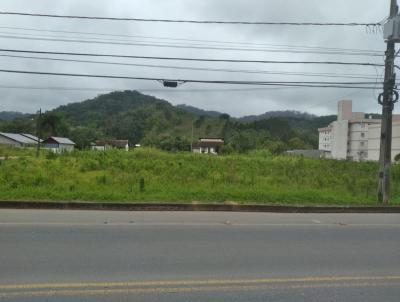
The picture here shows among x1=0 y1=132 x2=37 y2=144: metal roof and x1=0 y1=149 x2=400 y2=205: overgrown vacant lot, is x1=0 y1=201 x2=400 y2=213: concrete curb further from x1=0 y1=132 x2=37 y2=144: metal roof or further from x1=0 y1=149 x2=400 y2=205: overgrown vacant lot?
x1=0 y1=132 x2=37 y2=144: metal roof

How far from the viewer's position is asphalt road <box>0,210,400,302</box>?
16.4 feet

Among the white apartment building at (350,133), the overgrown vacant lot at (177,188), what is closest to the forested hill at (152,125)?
the white apartment building at (350,133)

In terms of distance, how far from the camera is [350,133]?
110 m

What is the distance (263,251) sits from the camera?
714 cm

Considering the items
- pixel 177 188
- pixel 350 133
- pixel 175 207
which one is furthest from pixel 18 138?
pixel 175 207

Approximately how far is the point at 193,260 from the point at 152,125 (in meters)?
129

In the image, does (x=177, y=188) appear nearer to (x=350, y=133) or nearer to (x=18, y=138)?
(x=18, y=138)

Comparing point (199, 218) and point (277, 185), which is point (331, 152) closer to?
point (277, 185)

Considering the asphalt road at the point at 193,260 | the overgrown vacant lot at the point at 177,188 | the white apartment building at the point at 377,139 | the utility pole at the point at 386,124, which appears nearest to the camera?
the asphalt road at the point at 193,260

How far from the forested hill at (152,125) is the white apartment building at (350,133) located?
13699 millimetres

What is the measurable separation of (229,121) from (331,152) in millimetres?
39772

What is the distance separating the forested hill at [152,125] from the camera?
353 ft

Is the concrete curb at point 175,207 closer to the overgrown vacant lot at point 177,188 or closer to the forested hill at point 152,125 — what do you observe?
the overgrown vacant lot at point 177,188

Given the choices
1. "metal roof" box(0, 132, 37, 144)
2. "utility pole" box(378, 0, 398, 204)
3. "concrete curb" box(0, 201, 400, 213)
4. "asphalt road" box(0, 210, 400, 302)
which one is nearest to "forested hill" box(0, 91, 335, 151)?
"metal roof" box(0, 132, 37, 144)
